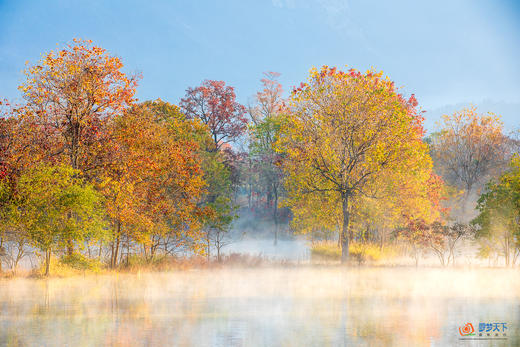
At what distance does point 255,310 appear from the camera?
17.4 metres

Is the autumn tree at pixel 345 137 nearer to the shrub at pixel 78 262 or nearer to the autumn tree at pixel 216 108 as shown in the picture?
the shrub at pixel 78 262

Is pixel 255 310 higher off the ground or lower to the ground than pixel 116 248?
lower

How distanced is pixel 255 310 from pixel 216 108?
53961mm

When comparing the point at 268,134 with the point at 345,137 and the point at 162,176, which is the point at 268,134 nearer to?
the point at 345,137

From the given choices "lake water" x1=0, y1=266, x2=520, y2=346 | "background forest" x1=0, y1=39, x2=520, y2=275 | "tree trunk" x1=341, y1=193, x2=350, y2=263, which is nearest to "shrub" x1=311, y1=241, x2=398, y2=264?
"background forest" x1=0, y1=39, x2=520, y2=275

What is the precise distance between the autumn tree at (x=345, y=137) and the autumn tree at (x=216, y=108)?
33264 mm

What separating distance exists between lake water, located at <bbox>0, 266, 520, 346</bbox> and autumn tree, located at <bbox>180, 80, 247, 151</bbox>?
136 feet

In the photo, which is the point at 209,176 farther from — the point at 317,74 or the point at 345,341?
the point at 345,341

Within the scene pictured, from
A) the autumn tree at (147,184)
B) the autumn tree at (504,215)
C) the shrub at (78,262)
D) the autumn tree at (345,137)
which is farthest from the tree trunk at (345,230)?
the shrub at (78,262)

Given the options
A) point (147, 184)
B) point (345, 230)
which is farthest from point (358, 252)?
point (147, 184)

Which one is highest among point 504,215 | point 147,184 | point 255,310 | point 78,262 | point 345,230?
point 147,184

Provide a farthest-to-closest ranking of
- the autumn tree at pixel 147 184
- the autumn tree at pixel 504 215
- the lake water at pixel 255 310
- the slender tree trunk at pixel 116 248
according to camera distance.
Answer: the autumn tree at pixel 504 215
the slender tree trunk at pixel 116 248
the autumn tree at pixel 147 184
the lake water at pixel 255 310

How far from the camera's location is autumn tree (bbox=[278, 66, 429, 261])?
3503 centimetres

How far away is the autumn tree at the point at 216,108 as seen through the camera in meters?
69.6
